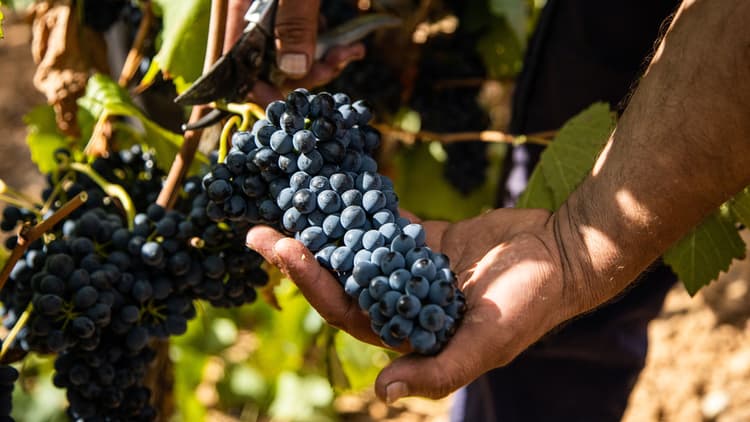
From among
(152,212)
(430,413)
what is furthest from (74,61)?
(430,413)

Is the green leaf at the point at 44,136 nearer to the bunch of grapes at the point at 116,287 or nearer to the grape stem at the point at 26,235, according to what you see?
the bunch of grapes at the point at 116,287

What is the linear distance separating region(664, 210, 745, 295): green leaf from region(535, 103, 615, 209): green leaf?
0.19m

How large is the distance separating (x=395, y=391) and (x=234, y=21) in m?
0.60

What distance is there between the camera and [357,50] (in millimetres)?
1307

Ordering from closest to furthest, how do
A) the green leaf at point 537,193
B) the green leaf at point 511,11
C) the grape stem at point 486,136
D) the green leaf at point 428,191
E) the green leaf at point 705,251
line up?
the green leaf at point 705,251
the green leaf at point 537,193
the grape stem at point 486,136
the green leaf at point 511,11
the green leaf at point 428,191

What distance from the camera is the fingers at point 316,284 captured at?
0.84m

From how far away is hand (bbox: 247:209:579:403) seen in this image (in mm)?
786

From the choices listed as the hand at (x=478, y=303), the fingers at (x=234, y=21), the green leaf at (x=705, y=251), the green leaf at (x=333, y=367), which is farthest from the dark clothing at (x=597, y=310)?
the fingers at (x=234, y=21)

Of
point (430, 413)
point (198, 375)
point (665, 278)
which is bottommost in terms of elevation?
point (430, 413)

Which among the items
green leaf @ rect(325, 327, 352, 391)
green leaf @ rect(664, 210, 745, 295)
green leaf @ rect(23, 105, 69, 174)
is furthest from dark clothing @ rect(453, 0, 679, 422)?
green leaf @ rect(23, 105, 69, 174)

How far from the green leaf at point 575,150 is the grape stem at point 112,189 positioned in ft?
2.16

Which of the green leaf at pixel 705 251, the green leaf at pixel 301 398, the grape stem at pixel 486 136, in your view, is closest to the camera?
the green leaf at pixel 705 251

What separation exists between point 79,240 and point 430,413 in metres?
1.80

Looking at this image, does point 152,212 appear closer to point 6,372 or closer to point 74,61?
point 6,372
